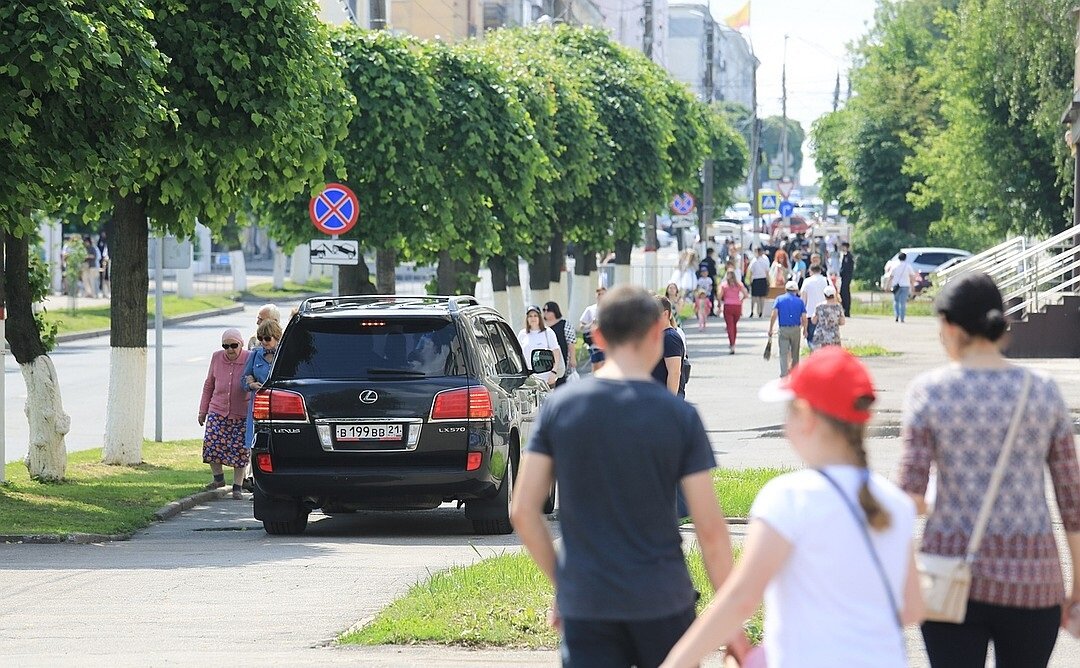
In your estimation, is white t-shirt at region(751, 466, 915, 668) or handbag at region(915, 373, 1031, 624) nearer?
white t-shirt at region(751, 466, 915, 668)

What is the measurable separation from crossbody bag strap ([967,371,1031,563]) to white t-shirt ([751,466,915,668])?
90 centimetres

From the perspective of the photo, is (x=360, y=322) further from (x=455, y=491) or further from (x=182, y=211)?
(x=182, y=211)

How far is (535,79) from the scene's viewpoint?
30250 millimetres

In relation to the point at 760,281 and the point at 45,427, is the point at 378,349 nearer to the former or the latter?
the point at 45,427

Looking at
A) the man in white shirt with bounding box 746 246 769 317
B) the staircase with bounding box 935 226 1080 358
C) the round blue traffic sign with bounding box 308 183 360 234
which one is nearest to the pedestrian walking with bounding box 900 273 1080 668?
the round blue traffic sign with bounding box 308 183 360 234

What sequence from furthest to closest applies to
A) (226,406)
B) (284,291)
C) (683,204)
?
(284,291)
(683,204)
(226,406)

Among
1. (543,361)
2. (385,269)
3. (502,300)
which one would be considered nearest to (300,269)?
(502,300)

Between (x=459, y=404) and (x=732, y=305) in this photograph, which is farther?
(x=732, y=305)

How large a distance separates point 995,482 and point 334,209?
56.5 feet

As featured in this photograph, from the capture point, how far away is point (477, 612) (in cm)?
900

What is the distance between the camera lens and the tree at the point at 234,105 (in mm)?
16703

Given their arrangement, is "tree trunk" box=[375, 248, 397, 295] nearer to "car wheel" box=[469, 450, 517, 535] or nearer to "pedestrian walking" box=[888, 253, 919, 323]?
"car wheel" box=[469, 450, 517, 535]

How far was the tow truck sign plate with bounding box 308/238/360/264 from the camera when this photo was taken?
21.4 metres

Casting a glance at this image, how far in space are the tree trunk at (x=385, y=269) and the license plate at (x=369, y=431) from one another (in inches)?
517
